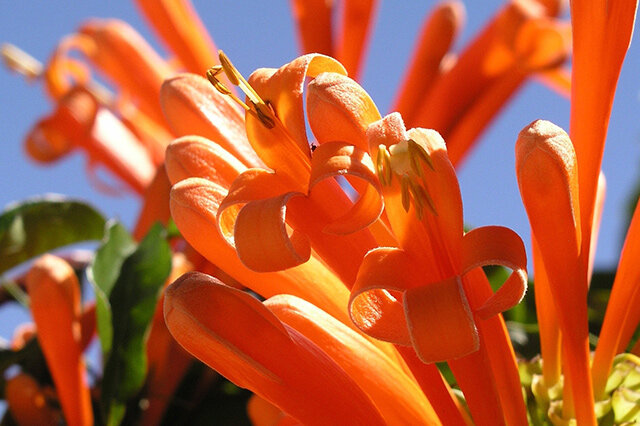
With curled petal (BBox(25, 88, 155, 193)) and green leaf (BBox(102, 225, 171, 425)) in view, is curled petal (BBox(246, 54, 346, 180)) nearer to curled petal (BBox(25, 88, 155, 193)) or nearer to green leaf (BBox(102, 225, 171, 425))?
green leaf (BBox(102, 225, 171, 425))

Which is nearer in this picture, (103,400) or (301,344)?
(301,344)

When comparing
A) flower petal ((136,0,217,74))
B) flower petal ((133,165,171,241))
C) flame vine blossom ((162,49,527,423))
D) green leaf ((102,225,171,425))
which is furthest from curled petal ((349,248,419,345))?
flower petal ((136,0,217,74))

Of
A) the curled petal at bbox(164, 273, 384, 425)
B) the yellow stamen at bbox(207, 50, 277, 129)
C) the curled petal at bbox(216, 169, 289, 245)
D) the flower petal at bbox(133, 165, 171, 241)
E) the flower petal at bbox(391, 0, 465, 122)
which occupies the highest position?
the yellow stamen at bbox(207, 50, 277, 129)

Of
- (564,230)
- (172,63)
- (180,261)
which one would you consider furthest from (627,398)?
(172,63)

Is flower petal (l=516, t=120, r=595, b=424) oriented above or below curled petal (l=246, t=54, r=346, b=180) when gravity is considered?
below

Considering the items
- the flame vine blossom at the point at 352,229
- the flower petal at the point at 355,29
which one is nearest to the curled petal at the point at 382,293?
the flame vine blossom at the point at 352,229

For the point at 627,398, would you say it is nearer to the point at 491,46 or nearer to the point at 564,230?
the point at 564,230

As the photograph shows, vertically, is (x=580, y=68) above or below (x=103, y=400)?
above
